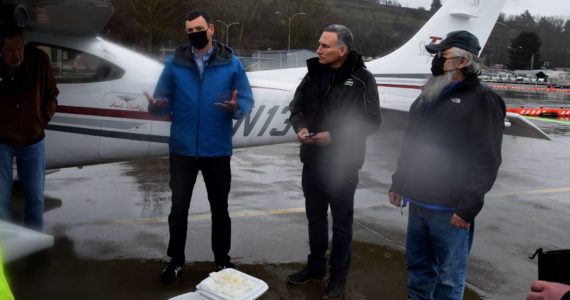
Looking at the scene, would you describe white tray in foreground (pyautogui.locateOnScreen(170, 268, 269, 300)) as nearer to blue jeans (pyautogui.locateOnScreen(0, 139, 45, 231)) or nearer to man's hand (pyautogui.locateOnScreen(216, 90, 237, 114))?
man's hand (pyautogui.locateOnScreen(216, 90, 237, 114))

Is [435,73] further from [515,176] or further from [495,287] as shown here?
[515,176]

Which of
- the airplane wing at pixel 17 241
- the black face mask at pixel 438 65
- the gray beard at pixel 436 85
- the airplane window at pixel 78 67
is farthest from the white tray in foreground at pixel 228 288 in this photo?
the airplane window at pixel 78 67

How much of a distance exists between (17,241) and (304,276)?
2311 mm

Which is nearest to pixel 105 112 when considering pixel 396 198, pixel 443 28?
pixel 396 198

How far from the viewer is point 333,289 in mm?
3268

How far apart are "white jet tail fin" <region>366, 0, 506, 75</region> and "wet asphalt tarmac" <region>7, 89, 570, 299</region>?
1775 mm

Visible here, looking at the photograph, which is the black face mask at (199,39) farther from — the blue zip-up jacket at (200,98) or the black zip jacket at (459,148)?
the black zip jacket at (459,148)

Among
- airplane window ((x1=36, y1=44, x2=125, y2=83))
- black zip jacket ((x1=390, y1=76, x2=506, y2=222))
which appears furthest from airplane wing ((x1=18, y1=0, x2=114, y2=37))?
black zip jacket ((x1=390, y1=76, x2=506, y2=222))

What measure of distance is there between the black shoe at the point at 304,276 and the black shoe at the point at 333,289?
0.79 ft

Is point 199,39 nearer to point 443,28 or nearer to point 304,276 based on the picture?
point 304,276

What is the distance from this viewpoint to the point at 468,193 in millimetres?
2379

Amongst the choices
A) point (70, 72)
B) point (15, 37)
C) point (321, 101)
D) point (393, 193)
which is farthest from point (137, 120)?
point (393, 193)

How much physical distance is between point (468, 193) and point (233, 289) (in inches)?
48.3

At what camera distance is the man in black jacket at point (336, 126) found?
3131mm
